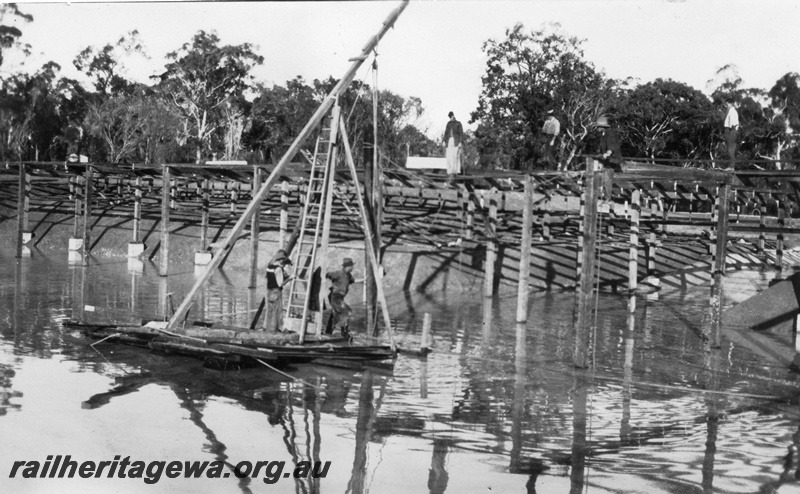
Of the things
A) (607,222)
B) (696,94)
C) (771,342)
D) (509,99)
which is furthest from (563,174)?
(696,94)

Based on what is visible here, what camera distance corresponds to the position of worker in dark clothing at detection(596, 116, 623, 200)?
14797mm

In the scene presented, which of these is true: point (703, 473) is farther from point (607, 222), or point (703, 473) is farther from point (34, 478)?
point (607, 222)

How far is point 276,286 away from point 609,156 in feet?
19.9

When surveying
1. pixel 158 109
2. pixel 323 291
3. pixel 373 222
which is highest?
pixel 158 109

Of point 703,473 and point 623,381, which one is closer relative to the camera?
point 703,473

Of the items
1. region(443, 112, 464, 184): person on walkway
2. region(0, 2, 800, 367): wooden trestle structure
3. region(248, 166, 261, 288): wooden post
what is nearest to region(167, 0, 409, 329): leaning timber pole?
region(0, 2, 800, 367): wooden trestle structure

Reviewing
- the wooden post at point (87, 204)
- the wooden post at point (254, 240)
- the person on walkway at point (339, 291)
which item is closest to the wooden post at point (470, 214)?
the wooden post at point (254, 240)

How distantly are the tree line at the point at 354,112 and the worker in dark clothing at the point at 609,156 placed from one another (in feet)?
89.1

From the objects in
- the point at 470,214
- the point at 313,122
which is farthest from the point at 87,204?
the point at 313,122

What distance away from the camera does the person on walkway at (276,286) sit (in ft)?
49.2

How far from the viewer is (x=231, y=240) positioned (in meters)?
14.9

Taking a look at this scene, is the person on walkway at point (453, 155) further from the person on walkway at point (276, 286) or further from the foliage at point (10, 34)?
the foliage at point (10, 34)

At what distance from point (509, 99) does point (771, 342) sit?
84.8ft

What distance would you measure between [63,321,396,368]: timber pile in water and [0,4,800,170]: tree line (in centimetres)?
3030
